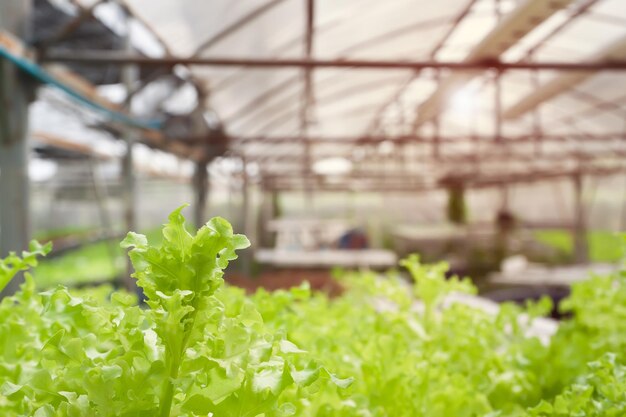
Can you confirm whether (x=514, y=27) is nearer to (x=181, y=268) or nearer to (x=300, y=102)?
(x=181, y=268)

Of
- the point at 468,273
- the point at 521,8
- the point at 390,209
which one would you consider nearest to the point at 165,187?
the point at 390,209

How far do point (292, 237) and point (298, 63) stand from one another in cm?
1187

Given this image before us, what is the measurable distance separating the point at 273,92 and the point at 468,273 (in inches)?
235

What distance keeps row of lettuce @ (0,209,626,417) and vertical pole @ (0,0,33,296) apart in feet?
7.36

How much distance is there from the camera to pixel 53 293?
72 centimetres

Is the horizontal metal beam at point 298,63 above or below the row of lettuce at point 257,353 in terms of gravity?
above

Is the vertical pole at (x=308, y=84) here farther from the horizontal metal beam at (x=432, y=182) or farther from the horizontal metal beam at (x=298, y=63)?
the horizontal metal beam at (x=432, y=182)

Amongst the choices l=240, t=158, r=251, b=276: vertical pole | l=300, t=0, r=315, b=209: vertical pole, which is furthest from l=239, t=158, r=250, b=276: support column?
l=300, t=0, r=315, b=209: vertical pole

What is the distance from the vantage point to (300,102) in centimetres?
802

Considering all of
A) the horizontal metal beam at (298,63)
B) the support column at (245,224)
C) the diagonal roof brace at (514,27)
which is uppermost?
the diagonal roof brace at (514,27)

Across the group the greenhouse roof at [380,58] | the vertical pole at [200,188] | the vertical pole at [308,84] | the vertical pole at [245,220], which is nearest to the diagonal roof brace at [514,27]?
the greenhouse roof at [380,58]

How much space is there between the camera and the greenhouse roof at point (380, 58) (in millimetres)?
3816

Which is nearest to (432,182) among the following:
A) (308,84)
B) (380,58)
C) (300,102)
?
(300,102)

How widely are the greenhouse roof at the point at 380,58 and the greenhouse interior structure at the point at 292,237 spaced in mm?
29
